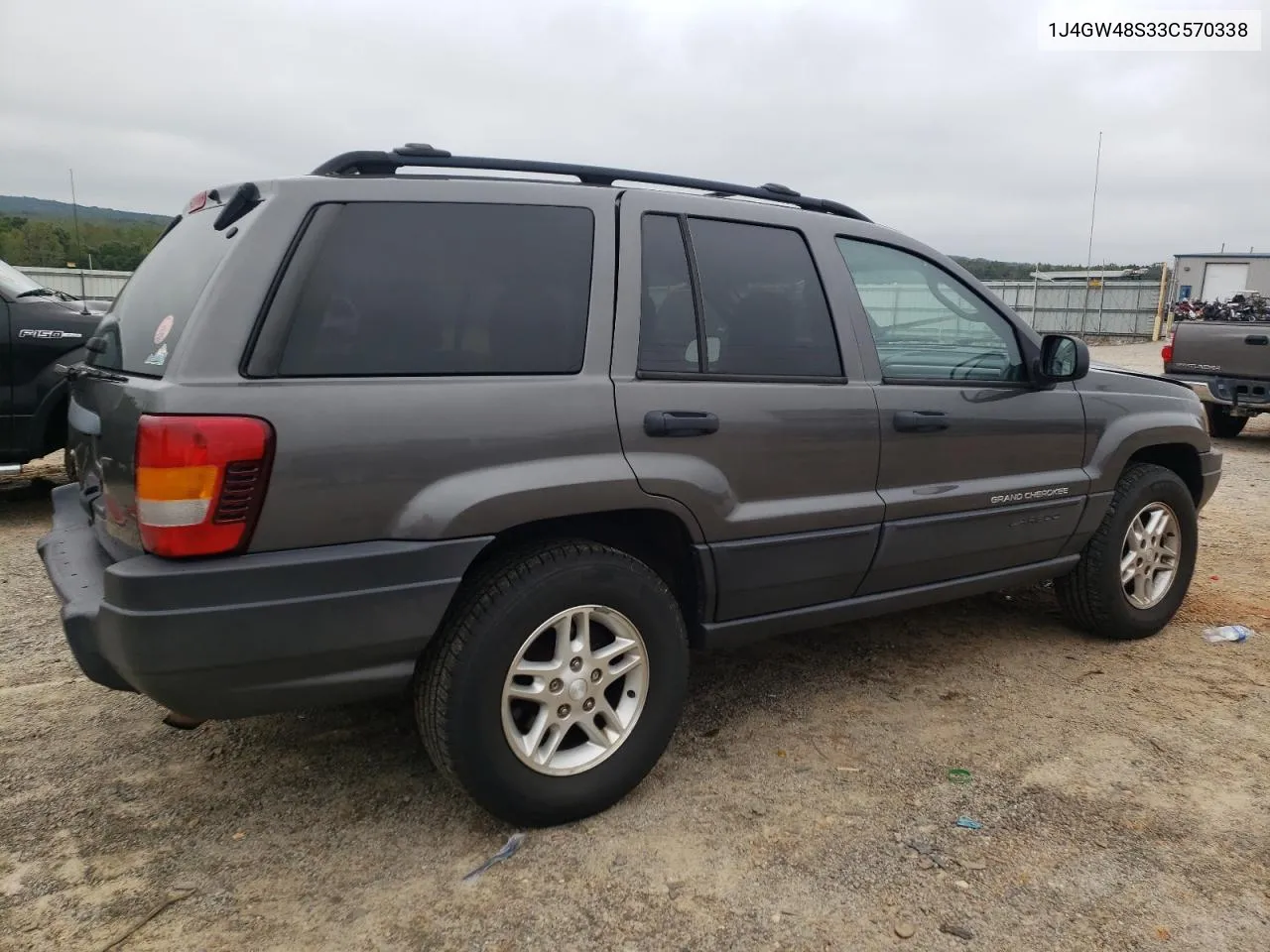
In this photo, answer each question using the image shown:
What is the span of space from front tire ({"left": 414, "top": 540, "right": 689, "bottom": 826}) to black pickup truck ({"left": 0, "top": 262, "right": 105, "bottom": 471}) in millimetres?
4750

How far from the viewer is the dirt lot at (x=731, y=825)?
2234 millimetres

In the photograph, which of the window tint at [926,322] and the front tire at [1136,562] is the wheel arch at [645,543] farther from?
the front tire at [1136,562]

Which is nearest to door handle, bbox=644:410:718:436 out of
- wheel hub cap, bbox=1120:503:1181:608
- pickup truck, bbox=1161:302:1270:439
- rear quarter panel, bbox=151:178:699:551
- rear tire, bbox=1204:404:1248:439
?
rear quarter panel, bbox=151:178:699:551

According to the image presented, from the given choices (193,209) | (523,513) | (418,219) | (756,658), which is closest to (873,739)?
(756,658)

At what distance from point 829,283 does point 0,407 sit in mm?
5363

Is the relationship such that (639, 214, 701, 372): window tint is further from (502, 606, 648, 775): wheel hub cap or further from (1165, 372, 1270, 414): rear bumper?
(1165, 372, 1270, 414): rear bumper

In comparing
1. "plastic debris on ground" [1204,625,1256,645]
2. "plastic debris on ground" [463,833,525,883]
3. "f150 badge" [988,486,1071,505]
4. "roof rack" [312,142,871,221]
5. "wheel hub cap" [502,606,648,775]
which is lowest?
"plastic debris on ground" [463,833,525,883]

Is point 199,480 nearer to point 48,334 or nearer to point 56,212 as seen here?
point 48,334

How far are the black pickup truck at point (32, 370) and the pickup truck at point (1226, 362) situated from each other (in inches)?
387

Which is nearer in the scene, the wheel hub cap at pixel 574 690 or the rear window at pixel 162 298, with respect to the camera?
the rear window at pixel 162 298

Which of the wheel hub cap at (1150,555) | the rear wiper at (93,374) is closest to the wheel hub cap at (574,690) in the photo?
the rear wiper at (93,374)

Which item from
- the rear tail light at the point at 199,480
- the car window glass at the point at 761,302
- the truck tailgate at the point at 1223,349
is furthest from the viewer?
the truck tailgate at the point at 1223,349

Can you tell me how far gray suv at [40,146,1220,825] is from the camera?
7.07 ft

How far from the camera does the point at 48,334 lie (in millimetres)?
5918
